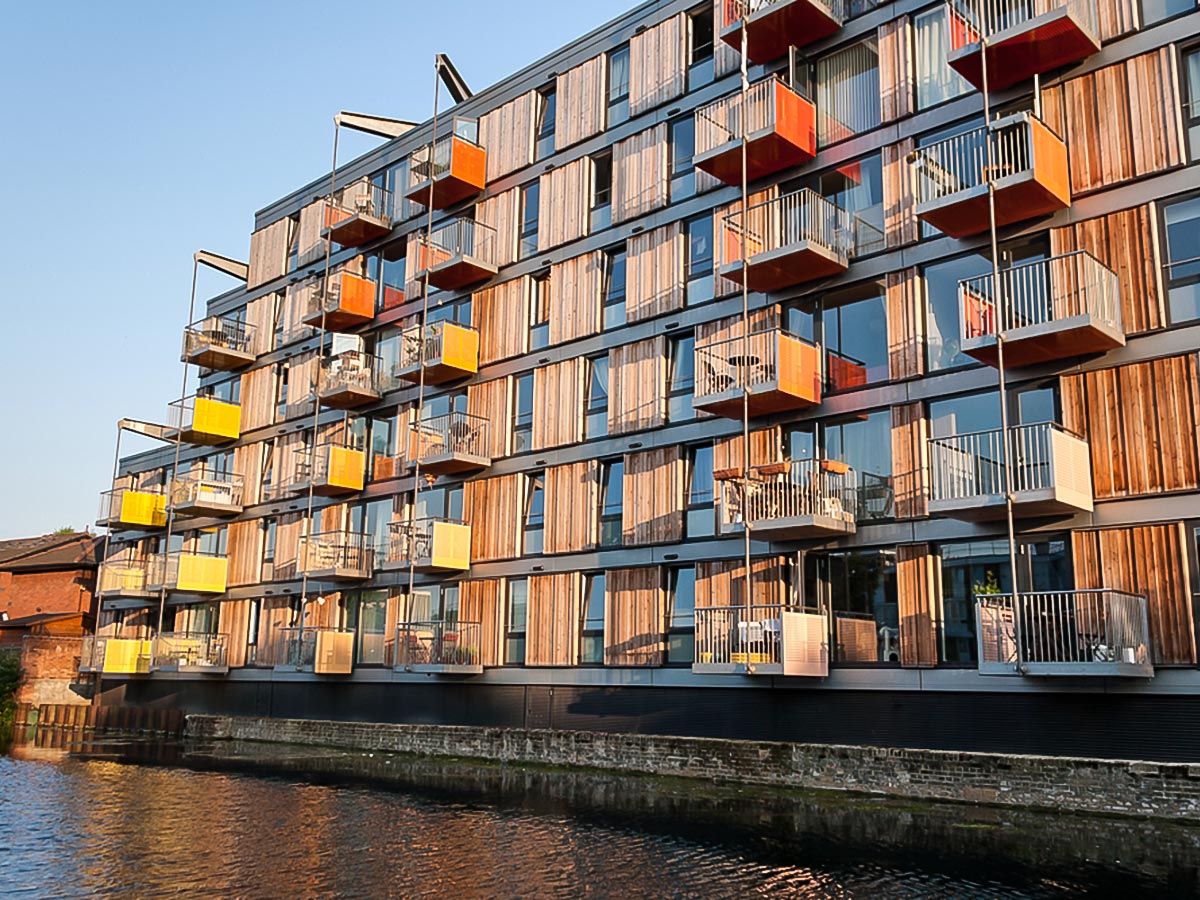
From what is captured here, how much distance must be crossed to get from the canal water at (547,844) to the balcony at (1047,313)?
683 centimetres

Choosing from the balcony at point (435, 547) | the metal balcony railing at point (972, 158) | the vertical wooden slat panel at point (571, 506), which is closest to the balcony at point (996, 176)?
the metal balcony railing at point (972, 158)

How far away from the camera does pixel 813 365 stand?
20906 millimetres

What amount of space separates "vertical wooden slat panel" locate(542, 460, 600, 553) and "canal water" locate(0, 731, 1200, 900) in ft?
19.0

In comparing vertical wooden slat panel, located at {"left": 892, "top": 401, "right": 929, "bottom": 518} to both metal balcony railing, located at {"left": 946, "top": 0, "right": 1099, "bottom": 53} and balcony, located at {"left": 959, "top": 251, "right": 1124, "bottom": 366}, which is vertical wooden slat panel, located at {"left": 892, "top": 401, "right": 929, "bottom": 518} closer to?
balcony, located at {"left": 959, "top": 251, "right": 1124, "bottom": 366}

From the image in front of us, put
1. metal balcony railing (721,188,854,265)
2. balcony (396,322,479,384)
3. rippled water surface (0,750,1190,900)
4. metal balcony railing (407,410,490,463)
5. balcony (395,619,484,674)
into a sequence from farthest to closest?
1. balcony (396,322,479,384)
2. metal balcony railing (407,410,490,463)
3. balcony (395,619,484,674)
4. metal balcony railing (721,188,854,265)
5. rippled water surface (0,750,1190,900)

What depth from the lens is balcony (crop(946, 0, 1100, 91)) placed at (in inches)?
697

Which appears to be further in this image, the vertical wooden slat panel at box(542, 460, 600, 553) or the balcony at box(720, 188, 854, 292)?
the vertical wooden slat panel at box(542, 460, 600, 553)

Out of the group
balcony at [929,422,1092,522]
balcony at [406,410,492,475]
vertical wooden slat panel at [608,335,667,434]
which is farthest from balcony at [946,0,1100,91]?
balcony at [406,410,492,475]

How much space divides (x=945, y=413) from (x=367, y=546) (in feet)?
55.9

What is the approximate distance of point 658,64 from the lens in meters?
25.6

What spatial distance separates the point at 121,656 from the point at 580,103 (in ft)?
77.1

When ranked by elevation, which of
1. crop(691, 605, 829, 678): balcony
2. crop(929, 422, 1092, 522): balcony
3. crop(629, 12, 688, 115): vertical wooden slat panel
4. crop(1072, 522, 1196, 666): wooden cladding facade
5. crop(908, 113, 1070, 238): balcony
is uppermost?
crop(629, 12, 688, 115): vertical wooden slat panel

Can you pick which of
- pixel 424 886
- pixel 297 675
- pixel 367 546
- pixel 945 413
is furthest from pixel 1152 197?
pixel 297 675

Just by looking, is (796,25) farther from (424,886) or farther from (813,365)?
(424,886)
